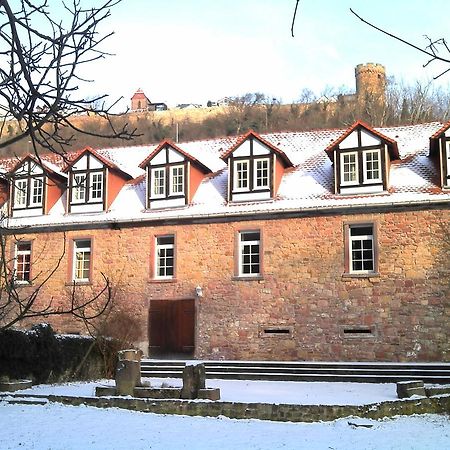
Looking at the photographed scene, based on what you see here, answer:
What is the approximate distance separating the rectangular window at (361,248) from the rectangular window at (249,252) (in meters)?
3.03

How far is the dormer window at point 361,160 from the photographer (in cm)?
2083

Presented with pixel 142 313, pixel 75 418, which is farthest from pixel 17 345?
pixel 142 313

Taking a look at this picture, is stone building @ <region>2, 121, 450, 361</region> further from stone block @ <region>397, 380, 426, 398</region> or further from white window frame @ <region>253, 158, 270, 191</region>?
stone block @ <region>397, 380, 426, 398</region>

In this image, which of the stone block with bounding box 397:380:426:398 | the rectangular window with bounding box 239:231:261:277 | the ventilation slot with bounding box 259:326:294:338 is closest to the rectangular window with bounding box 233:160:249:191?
the rectangular window with bounding box 239:231:261:277

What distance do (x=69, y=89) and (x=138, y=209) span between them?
20.4 m

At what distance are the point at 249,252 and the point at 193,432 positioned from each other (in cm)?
1097

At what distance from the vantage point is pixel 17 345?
16359 mm

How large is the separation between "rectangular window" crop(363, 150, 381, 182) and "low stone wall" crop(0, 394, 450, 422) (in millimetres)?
9099

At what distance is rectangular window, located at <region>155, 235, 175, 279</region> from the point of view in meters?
22.9

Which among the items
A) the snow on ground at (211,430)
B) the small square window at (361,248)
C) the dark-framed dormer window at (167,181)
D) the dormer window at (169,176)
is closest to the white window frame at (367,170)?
the small square window at (361,248)

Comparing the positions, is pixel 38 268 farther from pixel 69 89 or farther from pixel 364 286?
pixel 69 89

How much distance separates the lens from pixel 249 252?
863 inches

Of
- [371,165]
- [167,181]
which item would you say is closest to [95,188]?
[167,181]

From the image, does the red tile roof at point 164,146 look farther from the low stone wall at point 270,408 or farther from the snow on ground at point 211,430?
the low stone wall at point 270,408
